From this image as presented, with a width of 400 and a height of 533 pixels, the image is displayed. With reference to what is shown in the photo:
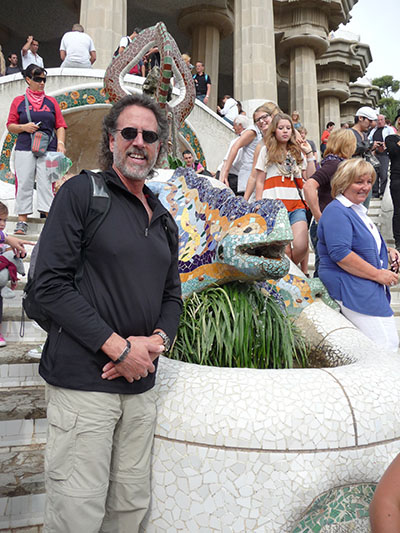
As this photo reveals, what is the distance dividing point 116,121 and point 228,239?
0.72 m

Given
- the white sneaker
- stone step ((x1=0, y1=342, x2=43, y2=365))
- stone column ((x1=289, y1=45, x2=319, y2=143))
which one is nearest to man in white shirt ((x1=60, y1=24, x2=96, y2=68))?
stone step ((x1=0, y1=342, x2=43, y2=365))

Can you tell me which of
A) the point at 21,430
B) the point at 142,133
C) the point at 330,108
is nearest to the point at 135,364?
the point at 142,133

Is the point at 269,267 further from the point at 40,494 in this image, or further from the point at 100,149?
the point at 40,494

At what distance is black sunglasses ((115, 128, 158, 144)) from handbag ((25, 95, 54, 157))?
3.85 m

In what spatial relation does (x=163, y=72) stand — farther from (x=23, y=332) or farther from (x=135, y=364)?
(x=135, y=364)

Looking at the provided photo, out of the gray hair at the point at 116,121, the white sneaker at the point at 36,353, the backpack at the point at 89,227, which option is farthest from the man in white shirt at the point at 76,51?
the backpack at the point at 89,227

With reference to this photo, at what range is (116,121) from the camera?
1.95 meters

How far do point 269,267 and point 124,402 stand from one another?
Answer: 2.86 ft

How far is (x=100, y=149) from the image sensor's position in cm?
211

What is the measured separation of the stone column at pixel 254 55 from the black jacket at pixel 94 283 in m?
11.4

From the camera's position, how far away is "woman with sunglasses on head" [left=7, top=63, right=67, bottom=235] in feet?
17.7

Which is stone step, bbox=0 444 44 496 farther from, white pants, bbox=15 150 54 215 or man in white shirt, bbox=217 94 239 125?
man in white shirt, bbox=217 94 239 125

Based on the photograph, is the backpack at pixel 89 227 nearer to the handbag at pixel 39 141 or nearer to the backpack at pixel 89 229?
the backpack at pixel 89 229

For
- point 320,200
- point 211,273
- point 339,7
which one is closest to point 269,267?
point 211,273
